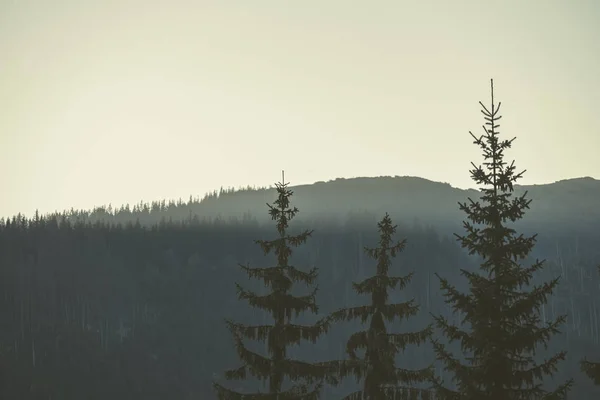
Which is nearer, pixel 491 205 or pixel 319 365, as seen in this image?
pixel 491 205

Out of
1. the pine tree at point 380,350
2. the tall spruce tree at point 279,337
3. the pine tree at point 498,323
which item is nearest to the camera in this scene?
the pine tree at point 498,323

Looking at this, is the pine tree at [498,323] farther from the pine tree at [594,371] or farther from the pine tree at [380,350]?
the pine tree at [380,350]

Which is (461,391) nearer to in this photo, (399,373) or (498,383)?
(498,383)

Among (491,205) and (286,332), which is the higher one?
(491,205)

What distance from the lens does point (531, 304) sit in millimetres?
21266

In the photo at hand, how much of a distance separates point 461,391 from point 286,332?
719cm

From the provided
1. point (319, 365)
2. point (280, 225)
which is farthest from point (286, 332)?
point (280, 225)

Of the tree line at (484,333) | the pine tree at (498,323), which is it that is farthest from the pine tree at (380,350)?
the pine tree at (498,323)

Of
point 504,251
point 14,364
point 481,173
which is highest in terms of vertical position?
point 481,173

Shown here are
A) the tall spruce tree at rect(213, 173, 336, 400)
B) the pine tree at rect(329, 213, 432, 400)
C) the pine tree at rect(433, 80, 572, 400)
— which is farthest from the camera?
the pine tree at rect(329, 213, 432, 400)

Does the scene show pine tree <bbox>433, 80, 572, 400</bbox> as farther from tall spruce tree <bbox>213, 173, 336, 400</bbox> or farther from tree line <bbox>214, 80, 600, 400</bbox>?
tall spruce tree <bbox>213, 173, 336, 400</bbox>

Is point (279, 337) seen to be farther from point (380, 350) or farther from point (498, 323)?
point (498, 323)

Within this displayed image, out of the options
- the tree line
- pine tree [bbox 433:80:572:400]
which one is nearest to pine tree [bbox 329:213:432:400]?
the tree line

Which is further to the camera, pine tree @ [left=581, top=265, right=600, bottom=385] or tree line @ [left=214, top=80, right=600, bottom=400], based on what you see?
pine tree @ [left=581, top=265, right=600, bottom=385]
